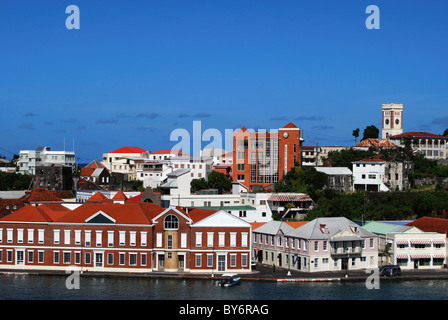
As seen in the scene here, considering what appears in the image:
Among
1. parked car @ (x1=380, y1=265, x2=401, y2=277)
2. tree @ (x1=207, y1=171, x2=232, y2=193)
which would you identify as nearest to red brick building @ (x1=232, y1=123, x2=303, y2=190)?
tree @ (x1=207, y1=171, x2=232, y2=193)

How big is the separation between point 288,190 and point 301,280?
27.1 metres

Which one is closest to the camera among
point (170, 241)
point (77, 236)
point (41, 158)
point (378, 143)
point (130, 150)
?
point (170, 241)

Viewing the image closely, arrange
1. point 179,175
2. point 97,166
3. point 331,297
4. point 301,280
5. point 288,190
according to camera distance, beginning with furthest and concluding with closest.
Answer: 1. point 97,166
2. point 288,190
3. point 179,175
4. point 301,280
5. point 331,297

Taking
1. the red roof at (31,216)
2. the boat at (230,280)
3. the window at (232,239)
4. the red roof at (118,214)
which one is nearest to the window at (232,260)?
the window at (232,239)

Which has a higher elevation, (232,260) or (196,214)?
(196,214)

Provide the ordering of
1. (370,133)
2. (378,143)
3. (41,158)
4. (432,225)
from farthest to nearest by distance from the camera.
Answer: (41,158) < (370,133) < (378,143) < (432,225)

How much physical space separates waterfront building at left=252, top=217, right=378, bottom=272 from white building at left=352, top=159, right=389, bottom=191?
85.4 ft

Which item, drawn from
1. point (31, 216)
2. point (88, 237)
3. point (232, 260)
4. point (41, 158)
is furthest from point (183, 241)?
point (41, 158)

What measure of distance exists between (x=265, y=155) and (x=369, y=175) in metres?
12.2

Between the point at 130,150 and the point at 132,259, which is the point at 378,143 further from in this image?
the point at 132,259

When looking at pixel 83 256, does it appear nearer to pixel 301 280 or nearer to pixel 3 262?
pixel 3 262

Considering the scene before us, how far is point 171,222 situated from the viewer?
1703 inches

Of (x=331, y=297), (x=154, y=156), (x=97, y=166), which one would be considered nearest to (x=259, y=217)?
(x=331, y=297)
